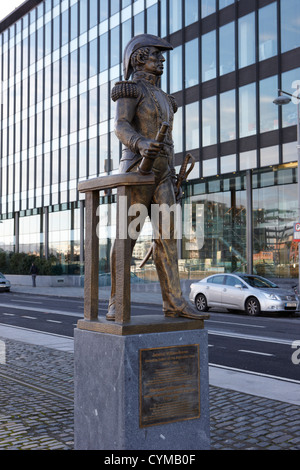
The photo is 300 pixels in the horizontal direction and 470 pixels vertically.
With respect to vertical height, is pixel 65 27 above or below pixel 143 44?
above

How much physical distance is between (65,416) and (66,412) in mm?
165

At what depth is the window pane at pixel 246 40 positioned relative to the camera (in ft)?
95.6

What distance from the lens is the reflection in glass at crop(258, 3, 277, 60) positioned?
28.1 m

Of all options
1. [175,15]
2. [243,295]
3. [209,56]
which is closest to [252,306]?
[243,295]

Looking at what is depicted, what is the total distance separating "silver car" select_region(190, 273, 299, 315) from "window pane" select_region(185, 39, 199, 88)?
16601 mm

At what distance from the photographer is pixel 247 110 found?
2956cm

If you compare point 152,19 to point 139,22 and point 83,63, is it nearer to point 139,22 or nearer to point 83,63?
point 139,22

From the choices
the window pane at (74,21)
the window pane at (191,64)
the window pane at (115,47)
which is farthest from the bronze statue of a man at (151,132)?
the window pane at (74,21)

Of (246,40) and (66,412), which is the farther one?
(246,40)

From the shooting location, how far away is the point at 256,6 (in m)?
28.9

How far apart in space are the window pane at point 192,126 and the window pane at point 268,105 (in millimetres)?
4931

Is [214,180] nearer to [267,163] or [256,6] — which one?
[267,163]

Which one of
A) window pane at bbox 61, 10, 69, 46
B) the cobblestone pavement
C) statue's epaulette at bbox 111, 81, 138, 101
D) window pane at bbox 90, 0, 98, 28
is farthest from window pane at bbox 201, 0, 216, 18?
statue's epaulette at bbox 111, 81, 138, 101

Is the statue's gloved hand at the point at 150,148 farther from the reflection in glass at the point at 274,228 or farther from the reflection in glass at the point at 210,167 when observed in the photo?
the reflection in glass at the point at 210,167
